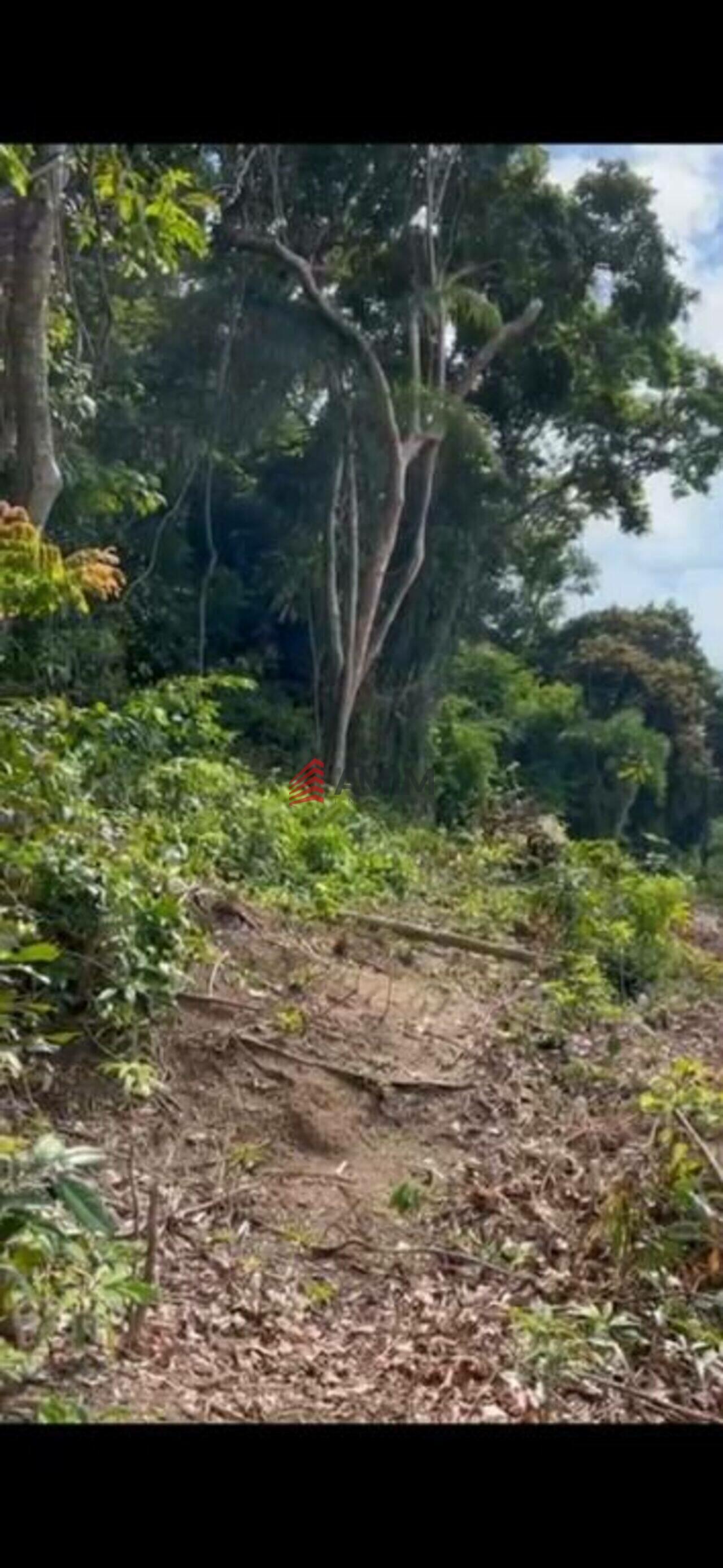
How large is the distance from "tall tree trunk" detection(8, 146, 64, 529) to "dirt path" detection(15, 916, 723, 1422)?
1316 mm

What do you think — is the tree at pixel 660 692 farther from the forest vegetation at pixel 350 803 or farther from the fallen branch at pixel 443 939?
the fallen branch at pixel 443 939

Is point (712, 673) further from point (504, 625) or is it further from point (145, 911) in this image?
point (145, 911)

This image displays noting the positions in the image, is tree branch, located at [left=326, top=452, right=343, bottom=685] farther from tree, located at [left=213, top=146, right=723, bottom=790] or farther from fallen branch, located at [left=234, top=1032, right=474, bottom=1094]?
fallen branch, located at [left=234, top=1032, right=474, bottom=1094]

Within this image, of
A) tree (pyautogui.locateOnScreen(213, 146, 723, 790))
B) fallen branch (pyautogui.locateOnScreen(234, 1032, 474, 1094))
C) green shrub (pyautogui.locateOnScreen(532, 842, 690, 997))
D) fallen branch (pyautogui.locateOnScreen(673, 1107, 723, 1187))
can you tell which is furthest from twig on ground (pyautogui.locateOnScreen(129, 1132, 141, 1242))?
tree (pyautogui.locateOnScreen(213, 146, 723, 790))

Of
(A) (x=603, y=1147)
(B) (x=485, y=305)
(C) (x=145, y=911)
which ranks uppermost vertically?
(B) (x=485, y=305)

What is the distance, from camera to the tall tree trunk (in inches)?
123

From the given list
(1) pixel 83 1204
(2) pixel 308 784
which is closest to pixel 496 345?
(2) pixel 308 784

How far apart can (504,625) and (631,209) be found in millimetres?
1373

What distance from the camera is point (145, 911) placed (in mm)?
2268

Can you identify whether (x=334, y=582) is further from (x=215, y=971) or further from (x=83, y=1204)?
(x=83, y=1204)
